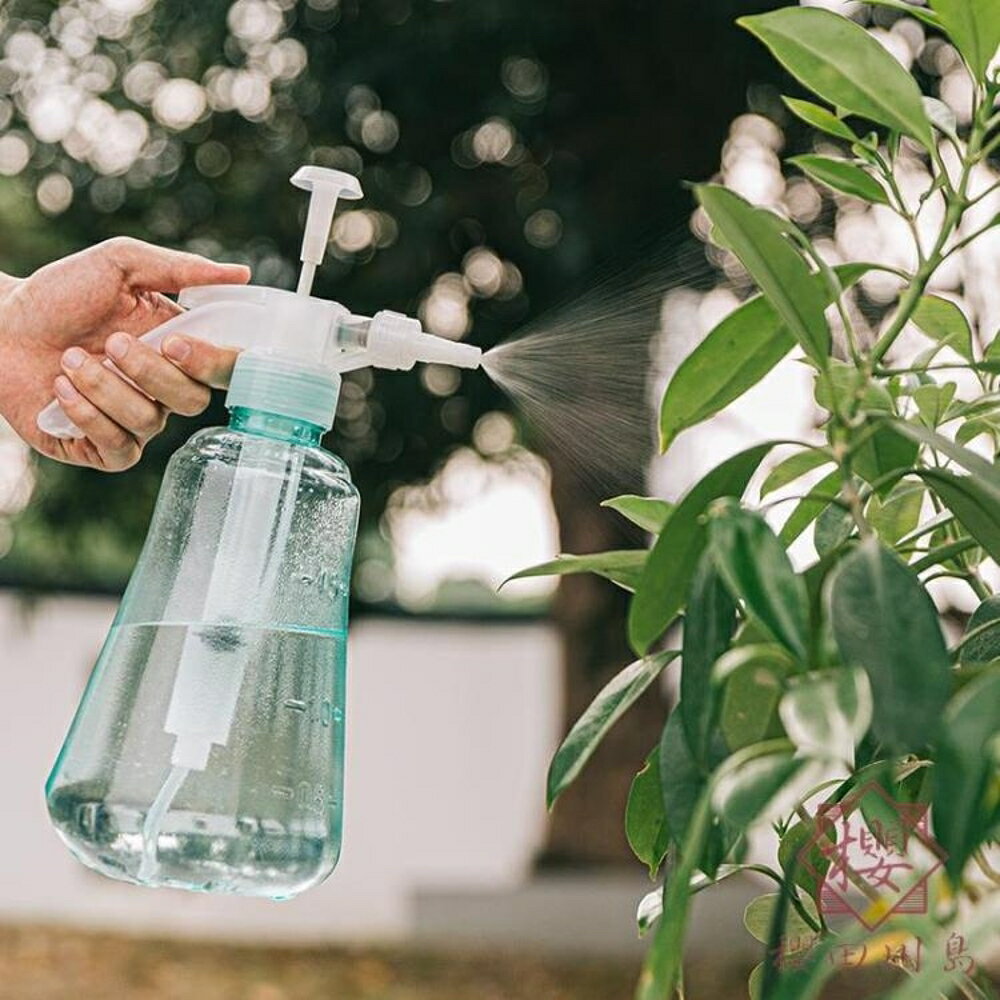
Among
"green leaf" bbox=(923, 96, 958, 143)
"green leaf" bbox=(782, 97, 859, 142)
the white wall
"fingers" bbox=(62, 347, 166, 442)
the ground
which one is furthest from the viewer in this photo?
the white wall

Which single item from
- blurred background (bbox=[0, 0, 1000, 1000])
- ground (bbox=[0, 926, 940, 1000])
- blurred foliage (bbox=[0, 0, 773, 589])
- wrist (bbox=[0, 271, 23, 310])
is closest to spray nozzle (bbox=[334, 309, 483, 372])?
wrist (bbox=[0, 271, 23, 310])

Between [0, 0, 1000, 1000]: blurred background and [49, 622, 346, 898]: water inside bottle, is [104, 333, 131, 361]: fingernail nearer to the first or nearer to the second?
[49, 622, 346, 898]: water inside bottle

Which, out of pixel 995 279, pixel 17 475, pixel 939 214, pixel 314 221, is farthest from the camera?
pixel 17 475

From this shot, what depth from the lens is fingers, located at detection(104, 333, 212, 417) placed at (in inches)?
35.7

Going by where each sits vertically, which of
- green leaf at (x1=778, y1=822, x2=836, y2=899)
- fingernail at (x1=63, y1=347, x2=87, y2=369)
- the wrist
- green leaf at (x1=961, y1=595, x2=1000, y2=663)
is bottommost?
green leaf at (x1=778, y1=822, x2=836, y2=899)

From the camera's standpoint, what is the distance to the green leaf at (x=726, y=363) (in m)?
0.61

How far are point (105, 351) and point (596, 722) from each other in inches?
20.8

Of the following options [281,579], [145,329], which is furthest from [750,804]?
[145,329]

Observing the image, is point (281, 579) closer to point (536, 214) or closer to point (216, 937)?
point (536, 214)

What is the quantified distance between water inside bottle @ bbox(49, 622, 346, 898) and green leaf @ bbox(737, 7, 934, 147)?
1.30ft

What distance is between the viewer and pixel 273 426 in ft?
2.60

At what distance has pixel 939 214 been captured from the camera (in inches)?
123

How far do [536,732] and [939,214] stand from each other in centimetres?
453

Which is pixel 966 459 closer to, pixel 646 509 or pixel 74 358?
pixel 646 509
